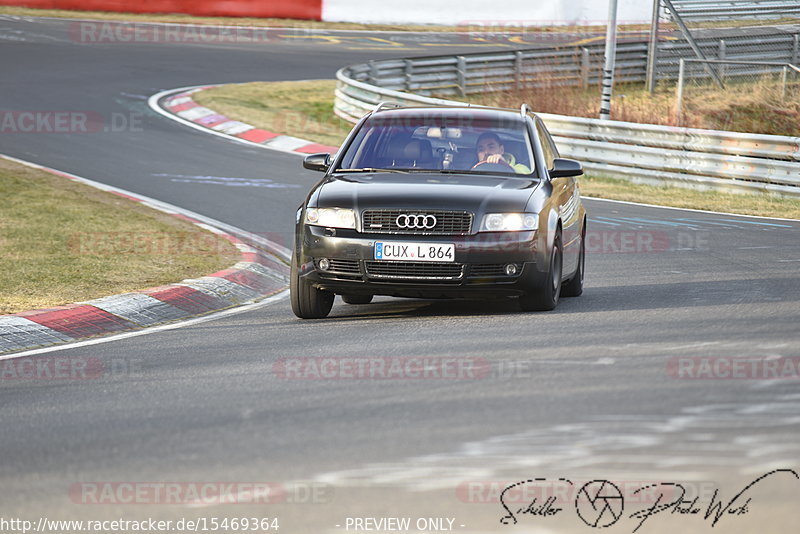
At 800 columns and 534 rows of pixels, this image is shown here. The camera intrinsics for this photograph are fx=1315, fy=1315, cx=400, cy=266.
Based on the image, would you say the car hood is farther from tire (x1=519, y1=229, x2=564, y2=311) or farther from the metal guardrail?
the metal guardrail

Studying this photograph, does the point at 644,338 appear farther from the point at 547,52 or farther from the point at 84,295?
the point at 547,52

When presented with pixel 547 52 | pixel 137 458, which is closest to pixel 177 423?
pixel 137 458

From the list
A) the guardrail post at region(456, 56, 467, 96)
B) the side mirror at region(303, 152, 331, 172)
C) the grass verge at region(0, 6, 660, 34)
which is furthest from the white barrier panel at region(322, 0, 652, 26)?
the side mirror at region(303, 152, 331, 172)

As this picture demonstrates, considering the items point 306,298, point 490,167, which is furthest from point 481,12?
point 306,298

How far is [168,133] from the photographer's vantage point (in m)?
23.8

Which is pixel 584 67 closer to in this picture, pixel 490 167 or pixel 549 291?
pixel 490 167

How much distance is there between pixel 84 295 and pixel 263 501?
19.2 feet

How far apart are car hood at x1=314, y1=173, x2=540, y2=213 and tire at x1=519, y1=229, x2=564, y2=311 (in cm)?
48

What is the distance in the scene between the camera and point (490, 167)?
10.3 meters

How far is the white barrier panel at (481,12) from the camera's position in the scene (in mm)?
45719

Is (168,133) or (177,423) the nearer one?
(177,423)

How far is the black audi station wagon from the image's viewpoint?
9211mm

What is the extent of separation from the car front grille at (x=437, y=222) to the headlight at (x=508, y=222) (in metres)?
0.13

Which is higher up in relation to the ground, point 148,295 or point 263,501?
point 263,501
